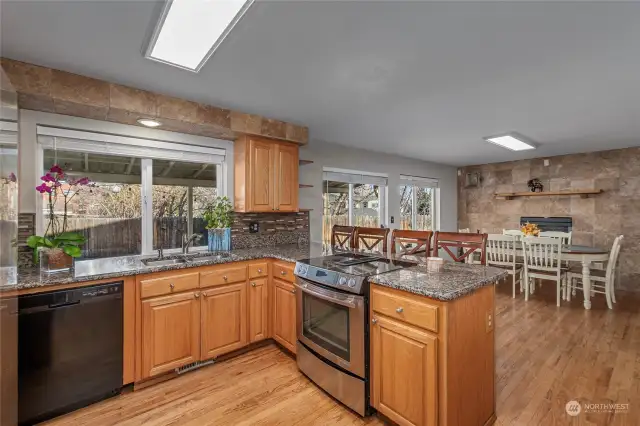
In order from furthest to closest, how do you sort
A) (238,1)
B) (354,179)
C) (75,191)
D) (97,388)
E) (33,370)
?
(354,179)
(75,191)
(97,388)
(33,370)
(238,1)

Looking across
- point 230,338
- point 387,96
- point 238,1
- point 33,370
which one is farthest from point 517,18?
point 33,370

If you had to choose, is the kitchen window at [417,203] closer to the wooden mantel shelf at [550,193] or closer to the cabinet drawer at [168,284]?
the wooden mantel shelf at [550,193]

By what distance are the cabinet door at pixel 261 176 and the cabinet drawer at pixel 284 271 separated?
0.71 metres

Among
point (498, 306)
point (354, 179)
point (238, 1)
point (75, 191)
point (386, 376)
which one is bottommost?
point (498, 306)

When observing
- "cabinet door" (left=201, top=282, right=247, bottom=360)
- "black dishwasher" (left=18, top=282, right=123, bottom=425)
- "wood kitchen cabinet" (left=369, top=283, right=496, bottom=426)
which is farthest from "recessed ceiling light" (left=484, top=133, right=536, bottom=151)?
"black dishwasher" (left=18, top=282, right=123, bottom=425)

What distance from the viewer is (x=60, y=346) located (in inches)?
73.0

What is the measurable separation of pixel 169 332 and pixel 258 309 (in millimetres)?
760

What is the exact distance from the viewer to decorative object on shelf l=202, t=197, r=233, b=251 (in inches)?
121

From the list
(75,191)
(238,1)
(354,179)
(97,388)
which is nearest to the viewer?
(238,1)

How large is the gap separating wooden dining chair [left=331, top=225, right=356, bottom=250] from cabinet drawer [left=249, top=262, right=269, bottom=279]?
2.94ft

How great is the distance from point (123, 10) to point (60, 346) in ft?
6.65

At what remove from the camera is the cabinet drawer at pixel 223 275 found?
95.5 inches

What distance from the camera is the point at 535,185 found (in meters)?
5.48

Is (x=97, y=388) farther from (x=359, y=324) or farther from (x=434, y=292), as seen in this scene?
(x=434, y=292)
